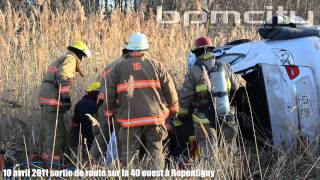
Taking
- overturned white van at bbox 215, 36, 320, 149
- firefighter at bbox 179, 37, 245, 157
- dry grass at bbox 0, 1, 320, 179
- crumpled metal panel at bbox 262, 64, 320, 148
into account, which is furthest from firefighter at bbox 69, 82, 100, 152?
crumpled metal panel at bbox 262, 64, 320, 148

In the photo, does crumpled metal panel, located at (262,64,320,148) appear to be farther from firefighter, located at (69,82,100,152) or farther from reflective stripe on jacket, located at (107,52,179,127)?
firefighter, located at (69,82,100,152)

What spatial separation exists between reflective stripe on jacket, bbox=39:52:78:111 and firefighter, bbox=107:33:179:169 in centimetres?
141

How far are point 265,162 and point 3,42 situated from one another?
4.57m

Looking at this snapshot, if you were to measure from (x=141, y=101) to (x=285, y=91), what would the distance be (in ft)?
4.93

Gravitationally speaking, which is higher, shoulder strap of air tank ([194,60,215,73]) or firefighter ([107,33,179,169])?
shoulder strap of air tank ([194,60,215,73])

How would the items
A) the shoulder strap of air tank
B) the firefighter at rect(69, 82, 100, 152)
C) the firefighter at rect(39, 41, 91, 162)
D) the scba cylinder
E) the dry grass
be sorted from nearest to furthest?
the scba cylinder → the shoulder strap of air tank → the firefighter at rect(69, 82, 100, 152) → the firefighter at rect(39, 41, 91, 162) → the dry grass

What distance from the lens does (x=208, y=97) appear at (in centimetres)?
499

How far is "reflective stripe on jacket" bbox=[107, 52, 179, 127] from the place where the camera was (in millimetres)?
4664

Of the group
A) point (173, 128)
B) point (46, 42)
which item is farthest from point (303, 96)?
point (46, 42)

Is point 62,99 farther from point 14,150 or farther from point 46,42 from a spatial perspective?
point 46,42

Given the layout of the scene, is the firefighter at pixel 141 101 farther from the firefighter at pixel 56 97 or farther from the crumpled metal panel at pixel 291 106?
the firefighter at pixel 56 97

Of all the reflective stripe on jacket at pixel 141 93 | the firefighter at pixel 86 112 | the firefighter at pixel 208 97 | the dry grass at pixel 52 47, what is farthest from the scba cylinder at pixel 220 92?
the dry grass at pixel 52 47

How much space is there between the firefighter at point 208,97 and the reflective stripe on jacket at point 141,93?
0.27 m

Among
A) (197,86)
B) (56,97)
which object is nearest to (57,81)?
(56,97)
